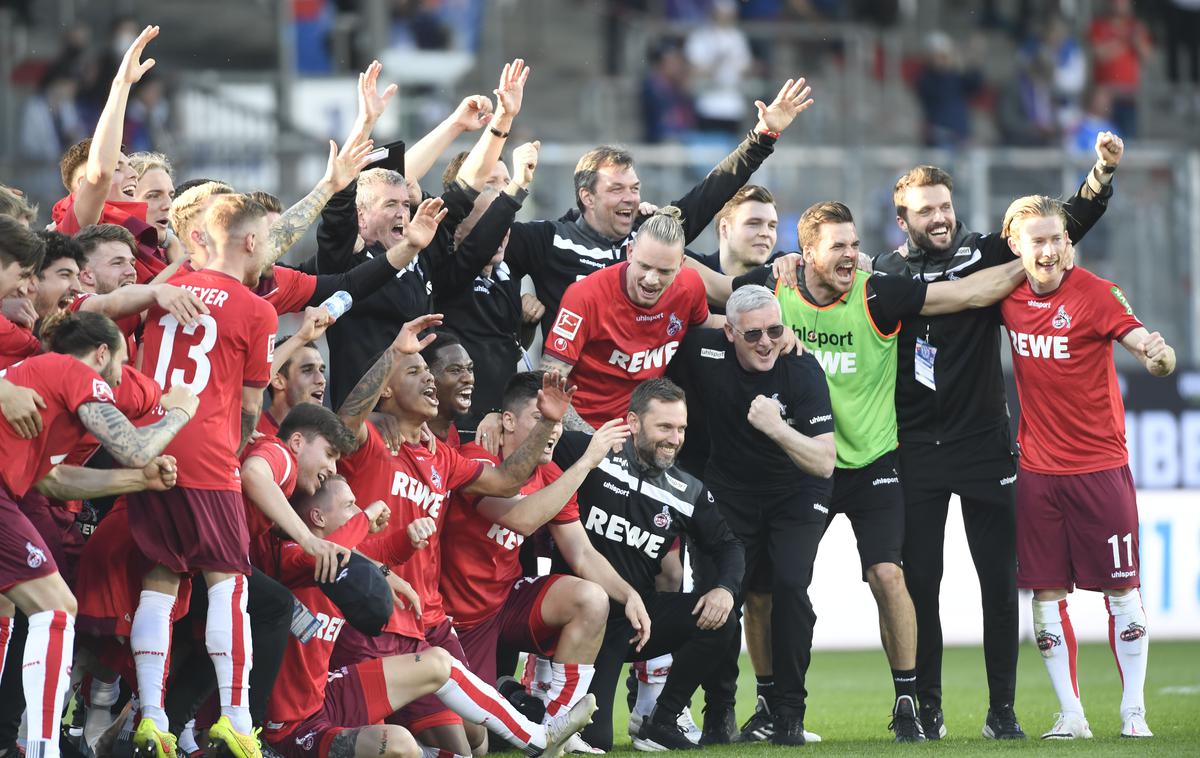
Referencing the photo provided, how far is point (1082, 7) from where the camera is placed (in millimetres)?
22594

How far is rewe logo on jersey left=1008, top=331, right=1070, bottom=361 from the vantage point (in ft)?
29.1

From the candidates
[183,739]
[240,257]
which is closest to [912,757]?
[183,739]

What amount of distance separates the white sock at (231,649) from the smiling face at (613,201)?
3.30m

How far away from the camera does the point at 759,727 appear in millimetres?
8844

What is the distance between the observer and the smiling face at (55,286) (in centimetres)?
738

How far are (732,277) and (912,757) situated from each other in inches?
120

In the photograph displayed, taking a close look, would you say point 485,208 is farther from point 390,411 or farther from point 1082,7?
point 1082,7

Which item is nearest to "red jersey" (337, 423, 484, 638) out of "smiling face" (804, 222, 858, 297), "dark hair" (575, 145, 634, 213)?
"dark hair" (575, 145, 634, 213)

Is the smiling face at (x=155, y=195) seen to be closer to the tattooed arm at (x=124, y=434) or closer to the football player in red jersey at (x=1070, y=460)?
the tattooed arm at (x=124, y=434)

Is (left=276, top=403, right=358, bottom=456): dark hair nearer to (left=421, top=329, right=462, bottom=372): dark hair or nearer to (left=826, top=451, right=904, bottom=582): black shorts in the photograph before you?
(left=421, top=329, right=462, bottom=372): dark hair

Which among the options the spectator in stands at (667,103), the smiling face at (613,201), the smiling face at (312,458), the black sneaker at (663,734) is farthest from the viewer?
the spectator in stands at (667,103)

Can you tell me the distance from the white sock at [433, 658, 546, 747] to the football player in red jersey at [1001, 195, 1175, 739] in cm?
280

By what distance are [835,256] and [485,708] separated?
9.86ft

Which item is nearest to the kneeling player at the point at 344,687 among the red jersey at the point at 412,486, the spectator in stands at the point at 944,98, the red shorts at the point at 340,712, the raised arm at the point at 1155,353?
the red shorts at the point at 340,712
